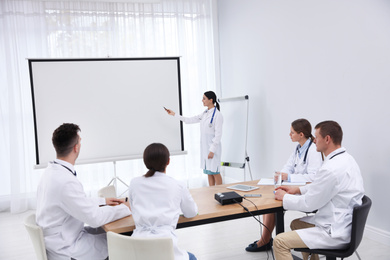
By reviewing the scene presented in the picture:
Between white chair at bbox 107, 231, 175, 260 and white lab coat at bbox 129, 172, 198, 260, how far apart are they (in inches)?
8.4

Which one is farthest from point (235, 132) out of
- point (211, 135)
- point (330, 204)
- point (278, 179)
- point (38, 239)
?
point (38, 239)

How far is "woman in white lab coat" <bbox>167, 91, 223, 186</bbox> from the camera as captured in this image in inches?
186

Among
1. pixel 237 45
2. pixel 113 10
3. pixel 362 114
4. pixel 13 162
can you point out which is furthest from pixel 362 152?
pixel 13 162

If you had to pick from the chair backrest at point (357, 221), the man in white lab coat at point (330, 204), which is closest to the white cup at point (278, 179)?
the man in white lab coat at point (330, 204)

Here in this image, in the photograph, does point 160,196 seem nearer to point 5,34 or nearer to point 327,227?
point 327,227

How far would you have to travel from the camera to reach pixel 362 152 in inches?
135

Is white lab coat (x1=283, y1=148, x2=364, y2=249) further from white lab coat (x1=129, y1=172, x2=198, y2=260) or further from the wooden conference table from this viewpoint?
white lab coat (x1=129, y1=172, x2=198, y2=260)

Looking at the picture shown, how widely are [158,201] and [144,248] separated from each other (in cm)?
35

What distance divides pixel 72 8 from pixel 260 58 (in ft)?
9.80

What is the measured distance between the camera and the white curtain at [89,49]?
509 cm

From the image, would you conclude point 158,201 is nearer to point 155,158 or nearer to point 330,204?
point 155,158

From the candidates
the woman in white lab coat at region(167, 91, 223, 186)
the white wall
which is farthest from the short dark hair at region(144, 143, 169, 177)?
the woman in white lab coat at region(167, 91, 223, 186)

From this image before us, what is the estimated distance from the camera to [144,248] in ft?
5.46

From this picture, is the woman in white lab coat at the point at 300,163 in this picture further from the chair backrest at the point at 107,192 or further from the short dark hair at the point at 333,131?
the chair backrest at the point at 107,192
